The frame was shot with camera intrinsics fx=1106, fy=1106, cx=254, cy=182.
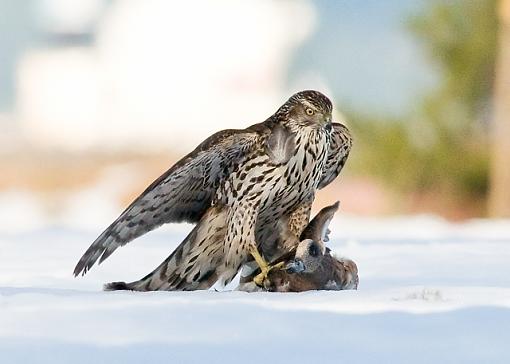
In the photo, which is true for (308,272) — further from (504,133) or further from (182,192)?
(504,133)

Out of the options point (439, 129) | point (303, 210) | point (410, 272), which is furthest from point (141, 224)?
point (439, 129)

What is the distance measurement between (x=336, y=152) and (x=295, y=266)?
549 millimetres

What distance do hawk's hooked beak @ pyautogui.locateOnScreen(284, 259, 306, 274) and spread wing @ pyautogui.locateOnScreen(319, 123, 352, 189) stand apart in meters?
0.47

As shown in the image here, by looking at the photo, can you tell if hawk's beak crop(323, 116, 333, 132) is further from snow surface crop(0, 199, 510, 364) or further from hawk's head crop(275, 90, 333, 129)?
snow surface crop(0, 199, 510, 364)

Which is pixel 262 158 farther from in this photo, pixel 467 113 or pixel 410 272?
pixel 467 113

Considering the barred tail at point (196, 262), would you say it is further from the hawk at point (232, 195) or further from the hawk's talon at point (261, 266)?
the hawk's talon at point (261, 266)

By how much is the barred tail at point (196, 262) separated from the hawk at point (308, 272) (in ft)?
0.48

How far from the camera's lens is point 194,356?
2.15 m

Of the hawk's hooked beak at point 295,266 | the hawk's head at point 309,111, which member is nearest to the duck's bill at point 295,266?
the hawk's hooked beak at point 295,266

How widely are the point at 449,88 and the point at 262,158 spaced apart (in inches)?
349

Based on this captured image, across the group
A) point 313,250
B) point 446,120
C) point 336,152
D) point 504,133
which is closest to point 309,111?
point 336,152

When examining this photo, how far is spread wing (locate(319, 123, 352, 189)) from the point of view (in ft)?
12.1

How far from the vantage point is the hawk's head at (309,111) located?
11.2 feet

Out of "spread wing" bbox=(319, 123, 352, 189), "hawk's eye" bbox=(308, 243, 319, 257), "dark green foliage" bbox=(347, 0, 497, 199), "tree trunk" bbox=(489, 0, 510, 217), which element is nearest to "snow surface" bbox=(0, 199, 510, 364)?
"hawk's eye" bbox=(308, 243, 319, 257)
